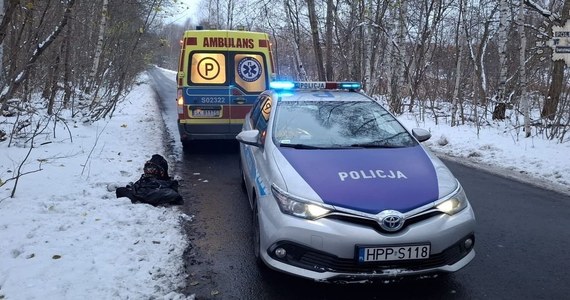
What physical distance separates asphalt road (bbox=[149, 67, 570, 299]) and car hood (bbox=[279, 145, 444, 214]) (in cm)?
75

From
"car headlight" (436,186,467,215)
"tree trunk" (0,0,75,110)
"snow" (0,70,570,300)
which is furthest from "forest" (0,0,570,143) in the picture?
"car headlight" (436,186,467,215)

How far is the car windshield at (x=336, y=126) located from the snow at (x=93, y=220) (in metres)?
1.58

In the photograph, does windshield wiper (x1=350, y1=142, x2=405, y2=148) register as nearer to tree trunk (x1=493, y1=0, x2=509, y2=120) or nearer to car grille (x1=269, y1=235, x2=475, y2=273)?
car grille (x1=269, y1=235, x2=475, y2=273)

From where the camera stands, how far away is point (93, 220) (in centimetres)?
503

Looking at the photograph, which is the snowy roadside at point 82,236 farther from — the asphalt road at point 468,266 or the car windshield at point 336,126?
the car windshield at point 336,126

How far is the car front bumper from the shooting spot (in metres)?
3.40

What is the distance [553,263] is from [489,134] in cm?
848

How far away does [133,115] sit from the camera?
16.1m

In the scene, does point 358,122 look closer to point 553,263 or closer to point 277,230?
point 277,230

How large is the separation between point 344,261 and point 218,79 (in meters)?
6.68

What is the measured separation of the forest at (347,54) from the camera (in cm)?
748

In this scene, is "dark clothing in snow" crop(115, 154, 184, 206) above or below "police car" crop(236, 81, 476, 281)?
below

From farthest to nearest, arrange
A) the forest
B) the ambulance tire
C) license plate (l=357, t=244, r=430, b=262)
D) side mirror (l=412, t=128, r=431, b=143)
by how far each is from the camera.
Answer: the ambulance tire
the forest
side mirror (l=412, t=128, r=431, b=143)
license plate (l=357, t=244, r=430, b=262)

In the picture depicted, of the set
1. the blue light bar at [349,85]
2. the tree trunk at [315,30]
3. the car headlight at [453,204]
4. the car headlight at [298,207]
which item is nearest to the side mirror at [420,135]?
the blue light bar at [349,85]
